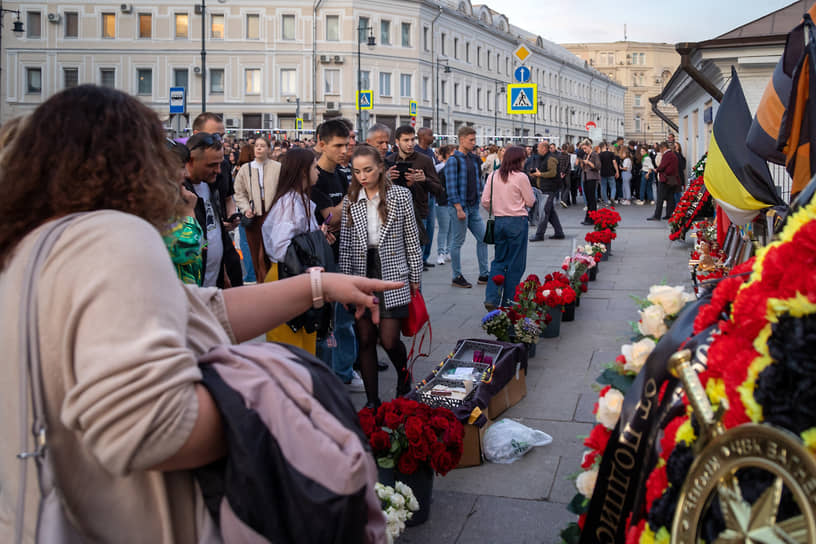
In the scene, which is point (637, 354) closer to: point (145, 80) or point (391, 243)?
point (391, 243)

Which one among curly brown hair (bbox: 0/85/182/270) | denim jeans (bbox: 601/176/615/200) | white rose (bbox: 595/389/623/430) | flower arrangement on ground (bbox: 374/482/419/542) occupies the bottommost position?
flower arrangement on ground (bbox: 374/482/419/542)

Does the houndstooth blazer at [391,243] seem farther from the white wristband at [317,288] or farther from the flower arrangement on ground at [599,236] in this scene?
the flower arrangement on ground at [599,236]

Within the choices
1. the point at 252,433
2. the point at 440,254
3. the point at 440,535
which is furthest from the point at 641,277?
the point at 252,433

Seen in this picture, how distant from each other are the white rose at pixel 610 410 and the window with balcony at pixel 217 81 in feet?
188

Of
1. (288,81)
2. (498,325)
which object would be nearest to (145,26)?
(288,81)

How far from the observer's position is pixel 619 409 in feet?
7.57

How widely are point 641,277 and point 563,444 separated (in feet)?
22.5

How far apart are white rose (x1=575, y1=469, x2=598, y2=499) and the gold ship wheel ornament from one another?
0.95 metres

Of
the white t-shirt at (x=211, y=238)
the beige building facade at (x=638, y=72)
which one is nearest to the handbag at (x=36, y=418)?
the white t-shirt at (x=211, y=238)

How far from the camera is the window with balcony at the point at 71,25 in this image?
55719 mm

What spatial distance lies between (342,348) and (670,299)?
3.96 m

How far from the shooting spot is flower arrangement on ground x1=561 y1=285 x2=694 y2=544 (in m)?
2.35

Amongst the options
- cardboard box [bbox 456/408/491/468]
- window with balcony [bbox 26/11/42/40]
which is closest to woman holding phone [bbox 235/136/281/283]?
cardboard box [bbox 456/408/491/468]

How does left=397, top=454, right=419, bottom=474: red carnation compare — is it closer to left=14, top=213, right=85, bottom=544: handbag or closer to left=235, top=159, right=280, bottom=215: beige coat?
left=14, top=213, right=85, bottom=544: handbag
